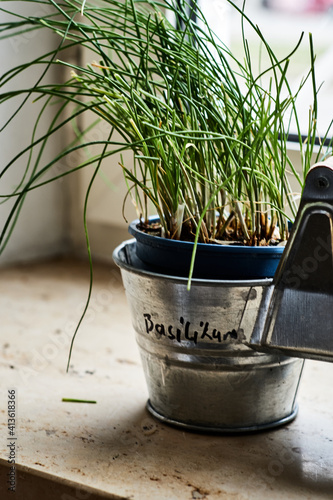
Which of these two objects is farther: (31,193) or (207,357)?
(31,193)

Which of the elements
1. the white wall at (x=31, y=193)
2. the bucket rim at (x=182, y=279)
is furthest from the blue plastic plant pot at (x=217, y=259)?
the white wall at (x=31, y=193)

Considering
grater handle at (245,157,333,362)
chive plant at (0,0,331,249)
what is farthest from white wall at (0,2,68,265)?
grater handle at (245,157,333,362)

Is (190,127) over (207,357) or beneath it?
over

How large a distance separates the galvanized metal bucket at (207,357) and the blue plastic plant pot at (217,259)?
24 millimetres

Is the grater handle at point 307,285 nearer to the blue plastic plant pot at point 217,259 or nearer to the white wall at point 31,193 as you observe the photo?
the blue plastic plant pot at point 217,259

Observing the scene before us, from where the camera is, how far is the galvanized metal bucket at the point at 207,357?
594mm

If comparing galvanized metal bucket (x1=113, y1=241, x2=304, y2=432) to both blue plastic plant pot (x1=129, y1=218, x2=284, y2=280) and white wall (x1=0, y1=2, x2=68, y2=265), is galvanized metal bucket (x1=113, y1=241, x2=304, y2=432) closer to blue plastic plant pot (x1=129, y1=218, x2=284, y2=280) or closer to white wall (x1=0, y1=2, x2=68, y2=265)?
blue plastic plant pot (x1=129, y1=218, x2=284, y2=280)

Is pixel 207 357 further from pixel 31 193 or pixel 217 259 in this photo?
pixel 31 193

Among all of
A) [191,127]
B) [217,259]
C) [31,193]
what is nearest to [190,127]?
[191,127]

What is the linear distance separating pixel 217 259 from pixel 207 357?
0.09 meters

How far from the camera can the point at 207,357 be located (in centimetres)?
62

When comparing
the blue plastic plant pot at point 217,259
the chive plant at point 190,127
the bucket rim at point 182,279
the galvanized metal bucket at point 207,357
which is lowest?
the galvanized metal bucket at point 207,357

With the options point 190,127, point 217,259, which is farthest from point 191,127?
point 217,259

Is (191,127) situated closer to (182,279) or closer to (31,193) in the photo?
(182,279)
